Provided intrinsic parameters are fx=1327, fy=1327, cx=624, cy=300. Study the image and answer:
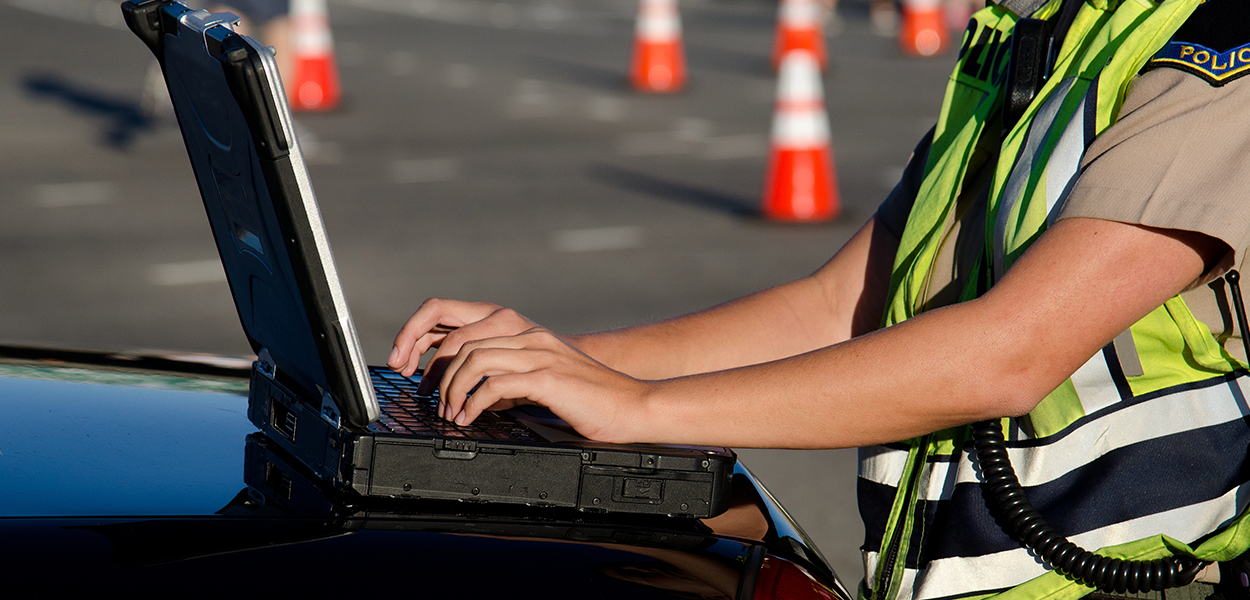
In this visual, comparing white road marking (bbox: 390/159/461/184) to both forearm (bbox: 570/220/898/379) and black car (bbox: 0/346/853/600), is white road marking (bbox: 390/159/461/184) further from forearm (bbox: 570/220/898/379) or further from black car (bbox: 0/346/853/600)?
black car (bbox: 0/346/853/600)

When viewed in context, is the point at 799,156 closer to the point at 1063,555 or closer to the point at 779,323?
the point at 779,323

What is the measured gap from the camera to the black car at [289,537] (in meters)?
1.28

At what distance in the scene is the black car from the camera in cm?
128

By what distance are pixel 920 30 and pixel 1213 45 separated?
13.9 meters

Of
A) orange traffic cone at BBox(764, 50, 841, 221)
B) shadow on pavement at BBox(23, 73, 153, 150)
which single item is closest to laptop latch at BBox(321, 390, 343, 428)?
orange traffic cone at BBox(764, 50, 841, 221)

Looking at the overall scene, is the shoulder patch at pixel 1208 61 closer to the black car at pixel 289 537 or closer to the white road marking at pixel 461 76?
the black car at pixel 289 537

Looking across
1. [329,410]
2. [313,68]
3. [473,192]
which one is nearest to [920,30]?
[313,68]

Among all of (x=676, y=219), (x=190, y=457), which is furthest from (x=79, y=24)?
(x=190, y=457)

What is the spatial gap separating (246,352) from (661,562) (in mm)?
3959

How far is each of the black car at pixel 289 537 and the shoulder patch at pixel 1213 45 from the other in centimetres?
69

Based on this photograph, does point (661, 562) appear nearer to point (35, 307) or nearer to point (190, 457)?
point (190, 457)

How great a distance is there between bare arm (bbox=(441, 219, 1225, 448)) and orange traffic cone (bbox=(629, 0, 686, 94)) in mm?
10579

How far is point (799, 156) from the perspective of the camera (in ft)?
23.8

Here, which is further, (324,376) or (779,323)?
(779,323)
